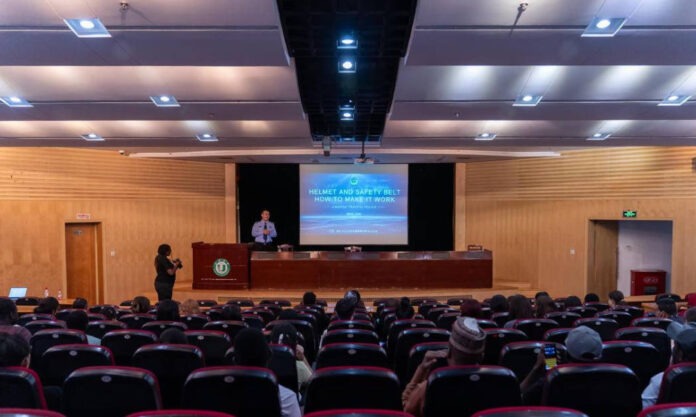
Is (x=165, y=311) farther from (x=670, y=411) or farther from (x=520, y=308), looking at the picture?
(x=670, y=411)

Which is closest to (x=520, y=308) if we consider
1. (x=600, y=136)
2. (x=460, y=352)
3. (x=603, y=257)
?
(x=460, y=352)

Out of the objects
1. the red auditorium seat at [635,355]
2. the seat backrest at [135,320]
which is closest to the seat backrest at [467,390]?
the red auditorium seat at [635,355]

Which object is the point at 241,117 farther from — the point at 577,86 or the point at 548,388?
the point at 548,388

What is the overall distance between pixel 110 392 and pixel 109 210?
506 inches

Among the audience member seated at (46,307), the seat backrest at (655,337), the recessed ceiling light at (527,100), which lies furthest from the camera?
the recessed ceiling light at (527,100)

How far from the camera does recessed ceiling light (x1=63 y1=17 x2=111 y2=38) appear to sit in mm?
5246

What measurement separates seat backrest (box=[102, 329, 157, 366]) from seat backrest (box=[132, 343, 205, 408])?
896 millimetres

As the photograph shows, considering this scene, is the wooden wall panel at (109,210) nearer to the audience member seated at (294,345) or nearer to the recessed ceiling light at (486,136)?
the recessed ceiling light at (486,136)

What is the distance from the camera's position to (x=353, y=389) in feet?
8.63

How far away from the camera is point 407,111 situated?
9266 mm

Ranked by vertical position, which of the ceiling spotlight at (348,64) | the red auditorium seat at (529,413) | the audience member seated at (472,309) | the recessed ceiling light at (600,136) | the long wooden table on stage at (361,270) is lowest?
the long wooden table on stage at (361,270)

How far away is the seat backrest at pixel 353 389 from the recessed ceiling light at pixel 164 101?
682 cm

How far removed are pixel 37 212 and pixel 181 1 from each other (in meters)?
9.98

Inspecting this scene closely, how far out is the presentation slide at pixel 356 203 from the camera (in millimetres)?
16812
